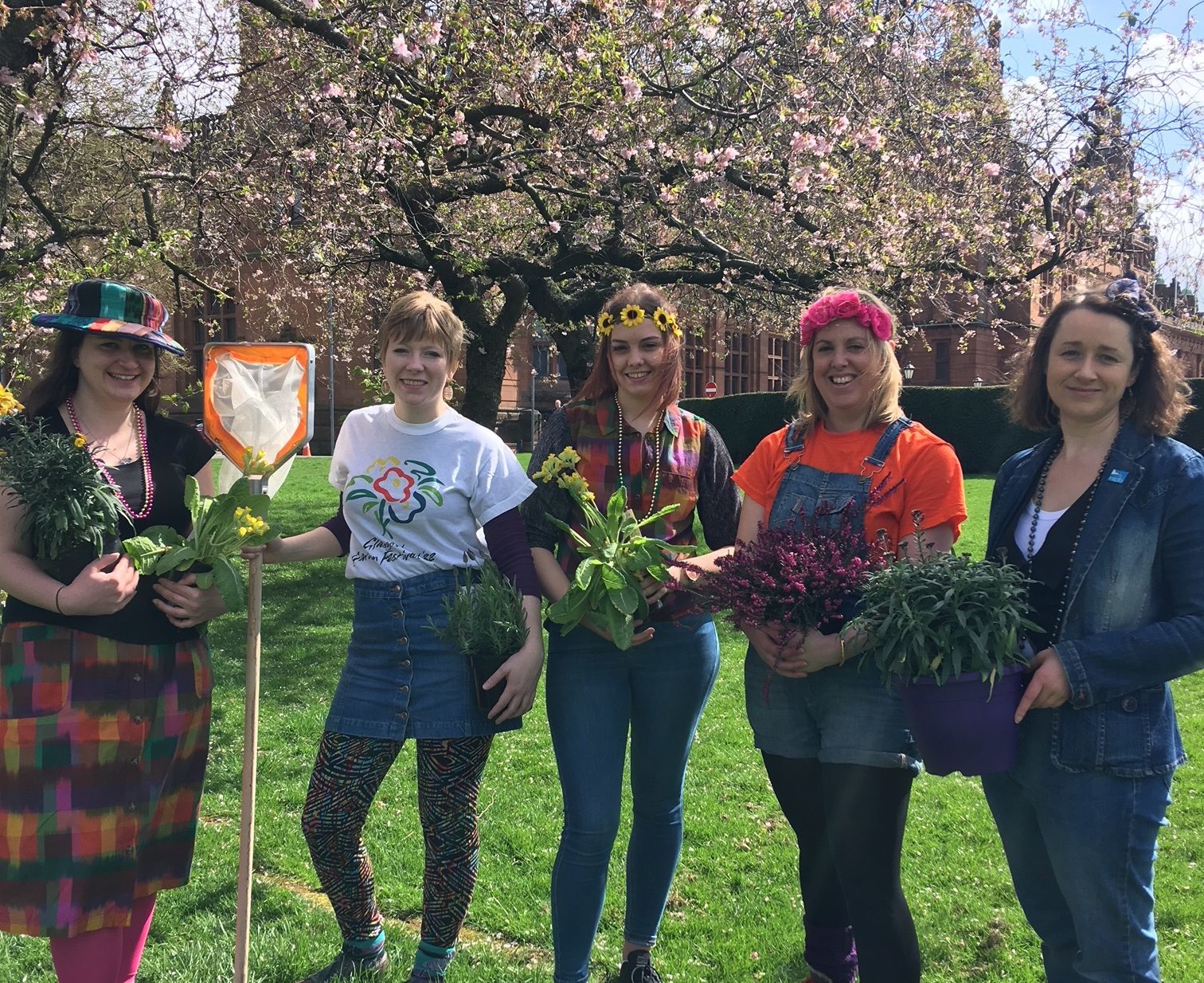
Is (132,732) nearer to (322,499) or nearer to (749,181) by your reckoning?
(749,181)

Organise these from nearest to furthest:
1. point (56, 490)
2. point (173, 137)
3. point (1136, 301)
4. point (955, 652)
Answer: point (955, 652) → point (1136, 301) → point (56, 490) → point (173, 137)

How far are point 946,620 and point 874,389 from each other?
0.80 meters

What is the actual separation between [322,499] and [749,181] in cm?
1119

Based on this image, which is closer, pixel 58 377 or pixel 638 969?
pixel 58 377

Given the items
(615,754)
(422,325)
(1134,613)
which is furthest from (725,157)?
(1134,613)

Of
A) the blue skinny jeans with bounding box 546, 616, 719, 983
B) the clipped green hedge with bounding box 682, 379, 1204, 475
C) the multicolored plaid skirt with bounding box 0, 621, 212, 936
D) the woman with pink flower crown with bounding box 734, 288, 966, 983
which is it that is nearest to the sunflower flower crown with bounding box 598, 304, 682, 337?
the woman with pink flower crown with bounding box 734, 288, 966, 983

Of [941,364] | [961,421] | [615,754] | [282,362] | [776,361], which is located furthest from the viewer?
[776,361]

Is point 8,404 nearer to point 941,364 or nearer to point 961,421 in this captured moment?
point 961,421

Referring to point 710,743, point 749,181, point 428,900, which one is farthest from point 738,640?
point 428,900

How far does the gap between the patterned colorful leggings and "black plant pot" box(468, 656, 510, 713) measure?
144mm

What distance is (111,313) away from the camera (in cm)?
269

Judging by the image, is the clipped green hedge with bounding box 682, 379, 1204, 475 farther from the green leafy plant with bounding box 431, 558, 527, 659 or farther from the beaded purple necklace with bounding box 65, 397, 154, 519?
the beaded purple necklace with bounding box 65, 397, 154, 519

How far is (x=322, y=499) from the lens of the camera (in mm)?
17484

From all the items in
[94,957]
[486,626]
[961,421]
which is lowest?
[94,957]
